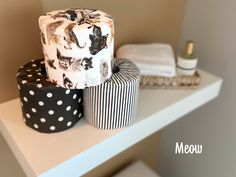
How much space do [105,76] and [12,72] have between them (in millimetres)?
240

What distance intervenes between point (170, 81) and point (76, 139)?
319mm

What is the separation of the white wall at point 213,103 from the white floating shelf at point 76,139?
0.21 metres

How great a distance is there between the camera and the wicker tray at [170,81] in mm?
782

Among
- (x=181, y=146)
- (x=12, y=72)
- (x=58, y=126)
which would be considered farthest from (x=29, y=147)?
(x=181, y=146)

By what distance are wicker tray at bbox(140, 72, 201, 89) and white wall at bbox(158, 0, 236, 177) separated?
0.13 metres

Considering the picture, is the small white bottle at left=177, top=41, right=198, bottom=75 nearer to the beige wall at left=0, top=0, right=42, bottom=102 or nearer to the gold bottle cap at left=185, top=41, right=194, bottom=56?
the gold bottle cap at left=185, top=41, right=194, bottom=56

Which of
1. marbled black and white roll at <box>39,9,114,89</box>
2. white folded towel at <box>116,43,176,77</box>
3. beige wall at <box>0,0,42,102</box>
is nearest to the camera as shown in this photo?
marbled black and white roll at <box>39,9,114,89</box>

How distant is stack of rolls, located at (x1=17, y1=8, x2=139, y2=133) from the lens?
0.51m

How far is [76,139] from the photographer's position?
62cm

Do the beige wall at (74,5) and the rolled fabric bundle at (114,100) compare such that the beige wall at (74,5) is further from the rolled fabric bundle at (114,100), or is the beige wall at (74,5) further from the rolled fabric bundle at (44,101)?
the rolled fabric bundle at (114,100)

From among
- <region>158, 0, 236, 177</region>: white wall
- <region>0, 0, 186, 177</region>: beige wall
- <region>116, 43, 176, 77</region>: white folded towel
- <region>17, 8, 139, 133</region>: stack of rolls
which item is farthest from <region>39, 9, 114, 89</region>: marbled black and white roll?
<region>158, 0, 236, 177</region>: white wall

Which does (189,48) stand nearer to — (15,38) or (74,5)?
(74,5)

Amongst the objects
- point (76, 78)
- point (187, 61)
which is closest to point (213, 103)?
point (187, 61)

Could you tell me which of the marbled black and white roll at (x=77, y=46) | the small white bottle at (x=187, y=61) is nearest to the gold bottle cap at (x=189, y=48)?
the small white bottle at (x=187, y=61)
